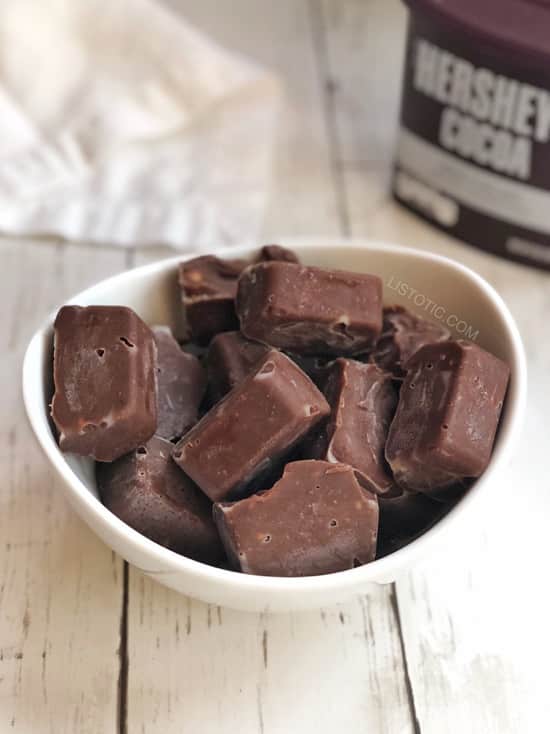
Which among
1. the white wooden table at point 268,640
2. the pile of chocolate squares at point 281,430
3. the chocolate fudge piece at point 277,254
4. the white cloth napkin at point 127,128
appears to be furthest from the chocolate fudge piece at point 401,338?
the white cloth napkin at point 127,128

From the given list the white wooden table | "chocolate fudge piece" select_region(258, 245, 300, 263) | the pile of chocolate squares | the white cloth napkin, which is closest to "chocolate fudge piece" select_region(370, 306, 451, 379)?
the pile of chocolate squares

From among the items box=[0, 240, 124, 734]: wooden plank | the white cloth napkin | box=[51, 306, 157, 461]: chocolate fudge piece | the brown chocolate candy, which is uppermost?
box=[51, 306, 157, 461]: chocolate fudge piece

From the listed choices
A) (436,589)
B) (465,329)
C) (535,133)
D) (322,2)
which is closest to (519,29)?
(535,133)

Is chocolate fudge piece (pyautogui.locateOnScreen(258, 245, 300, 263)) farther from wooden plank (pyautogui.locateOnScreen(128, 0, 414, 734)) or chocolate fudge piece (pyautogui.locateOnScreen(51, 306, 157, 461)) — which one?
wooden plank (pyautogui.locateOnScreen(128, 0, 414, 734))

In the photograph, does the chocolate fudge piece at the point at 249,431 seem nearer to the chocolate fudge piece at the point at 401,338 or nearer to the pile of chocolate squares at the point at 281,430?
the pile of chocolate squares at the point at 281,430

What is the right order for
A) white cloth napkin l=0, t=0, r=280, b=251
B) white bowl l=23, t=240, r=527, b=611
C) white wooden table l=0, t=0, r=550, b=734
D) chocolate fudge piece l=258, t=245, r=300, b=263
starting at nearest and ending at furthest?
white bowl l=23, t=240, r=527, b=611
white wooden table l=0, t=0, r=550, b=734
chocolate fudge piece l=258, t=245, r=300, b=263
white cloth napkin l=0, t=0, r=280, b=251

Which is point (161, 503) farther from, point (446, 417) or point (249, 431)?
point (446, 417)
